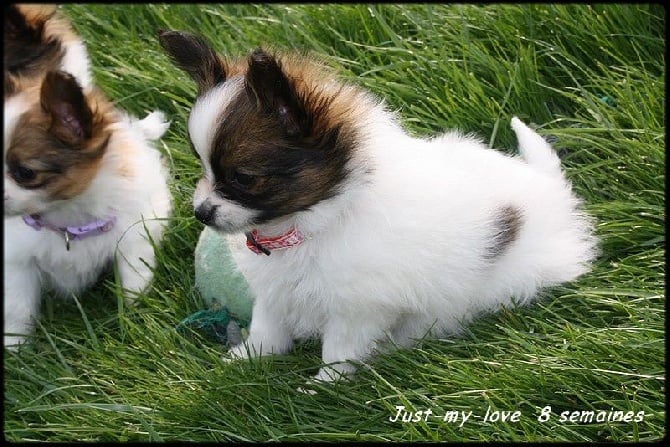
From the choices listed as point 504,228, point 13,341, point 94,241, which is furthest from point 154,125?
point 504,228

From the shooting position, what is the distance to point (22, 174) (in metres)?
3.52

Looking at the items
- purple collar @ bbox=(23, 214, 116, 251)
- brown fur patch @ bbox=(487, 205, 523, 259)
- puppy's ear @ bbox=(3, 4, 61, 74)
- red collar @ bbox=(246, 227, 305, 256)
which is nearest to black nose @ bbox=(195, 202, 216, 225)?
red collar @ bbox=(246, 227, 305, 256)

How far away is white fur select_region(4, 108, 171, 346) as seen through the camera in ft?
12.4

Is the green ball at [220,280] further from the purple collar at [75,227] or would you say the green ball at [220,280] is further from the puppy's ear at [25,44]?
the puppy's ear at [25,44]

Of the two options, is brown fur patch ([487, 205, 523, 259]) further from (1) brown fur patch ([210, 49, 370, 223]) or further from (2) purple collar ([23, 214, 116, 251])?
(2) purple collar ([23, 214, 116, 251])

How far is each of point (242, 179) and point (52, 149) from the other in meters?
1.14

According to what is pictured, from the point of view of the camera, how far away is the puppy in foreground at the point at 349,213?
2.76 meters

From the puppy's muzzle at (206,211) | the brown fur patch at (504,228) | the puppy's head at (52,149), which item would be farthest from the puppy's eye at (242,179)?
the puppy's head at (52,149)

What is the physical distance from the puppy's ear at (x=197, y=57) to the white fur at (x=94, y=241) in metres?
0.97

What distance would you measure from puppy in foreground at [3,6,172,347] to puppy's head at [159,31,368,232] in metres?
0.85

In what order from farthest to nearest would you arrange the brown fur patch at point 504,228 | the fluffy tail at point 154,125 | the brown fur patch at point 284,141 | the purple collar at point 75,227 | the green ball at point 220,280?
the fluffy tail at point 154,125, the purple collar at point 75,227, the green ball at point 220,280, the brown fur patch at point 504,228, the brown fur patch at point 284,141

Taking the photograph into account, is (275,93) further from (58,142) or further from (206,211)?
(58,142)

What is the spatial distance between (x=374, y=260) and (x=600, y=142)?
1452 millimetres

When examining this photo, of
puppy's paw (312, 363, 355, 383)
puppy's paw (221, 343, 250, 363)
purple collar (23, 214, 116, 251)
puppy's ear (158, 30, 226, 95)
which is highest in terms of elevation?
puppy's ear (158, 30, 226, 95)
